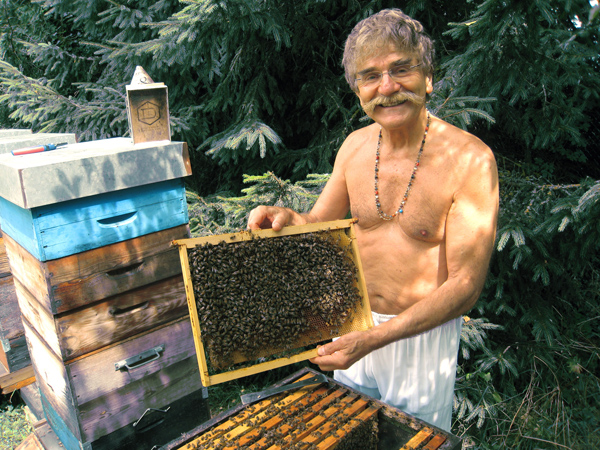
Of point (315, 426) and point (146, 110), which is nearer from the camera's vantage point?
point (315, 426)

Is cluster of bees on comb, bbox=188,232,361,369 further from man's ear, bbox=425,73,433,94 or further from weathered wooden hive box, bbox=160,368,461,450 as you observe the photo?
man's ear, bbox=425,73,433,94

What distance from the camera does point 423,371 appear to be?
2250mm

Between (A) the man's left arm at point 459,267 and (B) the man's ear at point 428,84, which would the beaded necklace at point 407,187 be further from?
(A) the man's left arm at point 459,267

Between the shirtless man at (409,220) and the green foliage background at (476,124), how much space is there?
0.94 metres

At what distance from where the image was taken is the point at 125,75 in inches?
187

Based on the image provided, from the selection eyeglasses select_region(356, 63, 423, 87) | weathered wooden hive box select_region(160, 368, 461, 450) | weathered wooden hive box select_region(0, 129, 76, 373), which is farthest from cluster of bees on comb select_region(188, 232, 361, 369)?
weathered wooden hive box select_region(0, 129, 76, 373)

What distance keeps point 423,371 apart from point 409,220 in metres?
0.79

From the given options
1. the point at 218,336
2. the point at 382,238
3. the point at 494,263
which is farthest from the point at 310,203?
the point at 218,336

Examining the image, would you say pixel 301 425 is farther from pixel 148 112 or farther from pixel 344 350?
pixel 148 112

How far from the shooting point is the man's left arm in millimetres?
1916

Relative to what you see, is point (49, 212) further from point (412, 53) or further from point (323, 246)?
point (412, 53)

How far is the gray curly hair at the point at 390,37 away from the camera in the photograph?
2.03m

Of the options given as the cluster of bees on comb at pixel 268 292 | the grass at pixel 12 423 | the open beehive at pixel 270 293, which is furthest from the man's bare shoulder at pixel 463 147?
the grass at pixel 12 423

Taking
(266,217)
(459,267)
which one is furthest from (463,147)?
(266,217)
